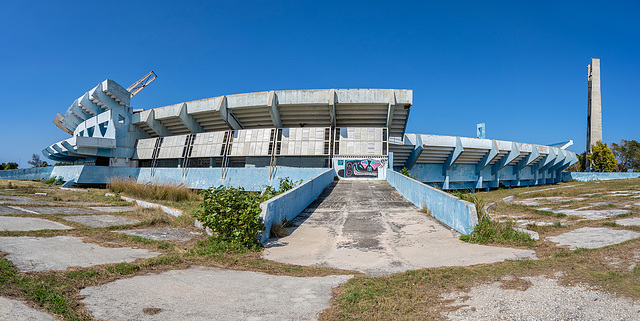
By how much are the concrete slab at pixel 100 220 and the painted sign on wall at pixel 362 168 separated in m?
20.7

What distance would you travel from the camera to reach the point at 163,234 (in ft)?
26.0

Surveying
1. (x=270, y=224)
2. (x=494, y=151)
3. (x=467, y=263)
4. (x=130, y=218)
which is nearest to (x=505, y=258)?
(x=467, y=263)

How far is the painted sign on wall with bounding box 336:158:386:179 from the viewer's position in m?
28.2

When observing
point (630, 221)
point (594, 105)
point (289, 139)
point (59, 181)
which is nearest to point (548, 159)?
point (594, 105)

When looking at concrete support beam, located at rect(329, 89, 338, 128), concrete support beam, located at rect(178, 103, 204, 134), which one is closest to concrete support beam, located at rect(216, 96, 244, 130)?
concrete support beam, located at rect(178, 103, 204, 134)

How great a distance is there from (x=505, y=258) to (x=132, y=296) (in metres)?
6.20

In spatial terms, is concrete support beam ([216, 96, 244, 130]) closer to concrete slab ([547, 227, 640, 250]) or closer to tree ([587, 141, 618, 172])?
concrete slab ([547, 227, 640, 250])

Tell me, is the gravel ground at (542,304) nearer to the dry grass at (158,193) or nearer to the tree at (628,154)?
the dry grass at (158,193)

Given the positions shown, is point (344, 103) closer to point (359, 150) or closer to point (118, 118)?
point (359, 150)

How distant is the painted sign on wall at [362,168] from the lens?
92.4ft

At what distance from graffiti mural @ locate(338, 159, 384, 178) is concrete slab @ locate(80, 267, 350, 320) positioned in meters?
23.2

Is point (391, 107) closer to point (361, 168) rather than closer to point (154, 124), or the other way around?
point (361, 168)

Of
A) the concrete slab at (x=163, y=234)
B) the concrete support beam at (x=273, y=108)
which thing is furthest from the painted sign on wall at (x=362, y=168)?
the concrete slab at (x=163, y=234)

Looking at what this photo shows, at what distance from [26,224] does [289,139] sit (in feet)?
79.4
